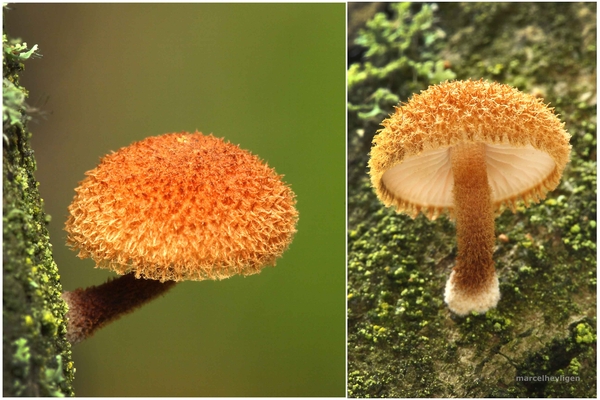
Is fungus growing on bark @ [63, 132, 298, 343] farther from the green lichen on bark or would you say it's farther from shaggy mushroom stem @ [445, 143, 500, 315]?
shaggy mushroom stem @ [445, 143, 500, 315]

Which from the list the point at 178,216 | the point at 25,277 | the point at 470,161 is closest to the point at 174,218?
the point at 178,216

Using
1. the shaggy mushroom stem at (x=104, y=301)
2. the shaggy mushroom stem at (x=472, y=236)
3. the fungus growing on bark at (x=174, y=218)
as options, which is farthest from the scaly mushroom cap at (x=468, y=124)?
the shaggy mushroom stem at (x=104, y=301)

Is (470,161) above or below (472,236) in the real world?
above

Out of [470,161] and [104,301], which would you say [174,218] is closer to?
Result: [104,301]

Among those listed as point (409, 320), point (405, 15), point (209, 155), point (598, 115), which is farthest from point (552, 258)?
point (405, 15)

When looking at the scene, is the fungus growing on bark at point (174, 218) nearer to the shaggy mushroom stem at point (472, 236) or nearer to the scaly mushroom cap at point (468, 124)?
the scaly mushroom cap at point (468, 124)

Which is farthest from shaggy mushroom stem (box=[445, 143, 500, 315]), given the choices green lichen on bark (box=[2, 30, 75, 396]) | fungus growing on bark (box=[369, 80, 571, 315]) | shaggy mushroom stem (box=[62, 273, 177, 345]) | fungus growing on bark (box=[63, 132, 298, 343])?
green lichen on bark (box=[2, 30, 75, 396])

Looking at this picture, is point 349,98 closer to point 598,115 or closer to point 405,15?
point 405,15
